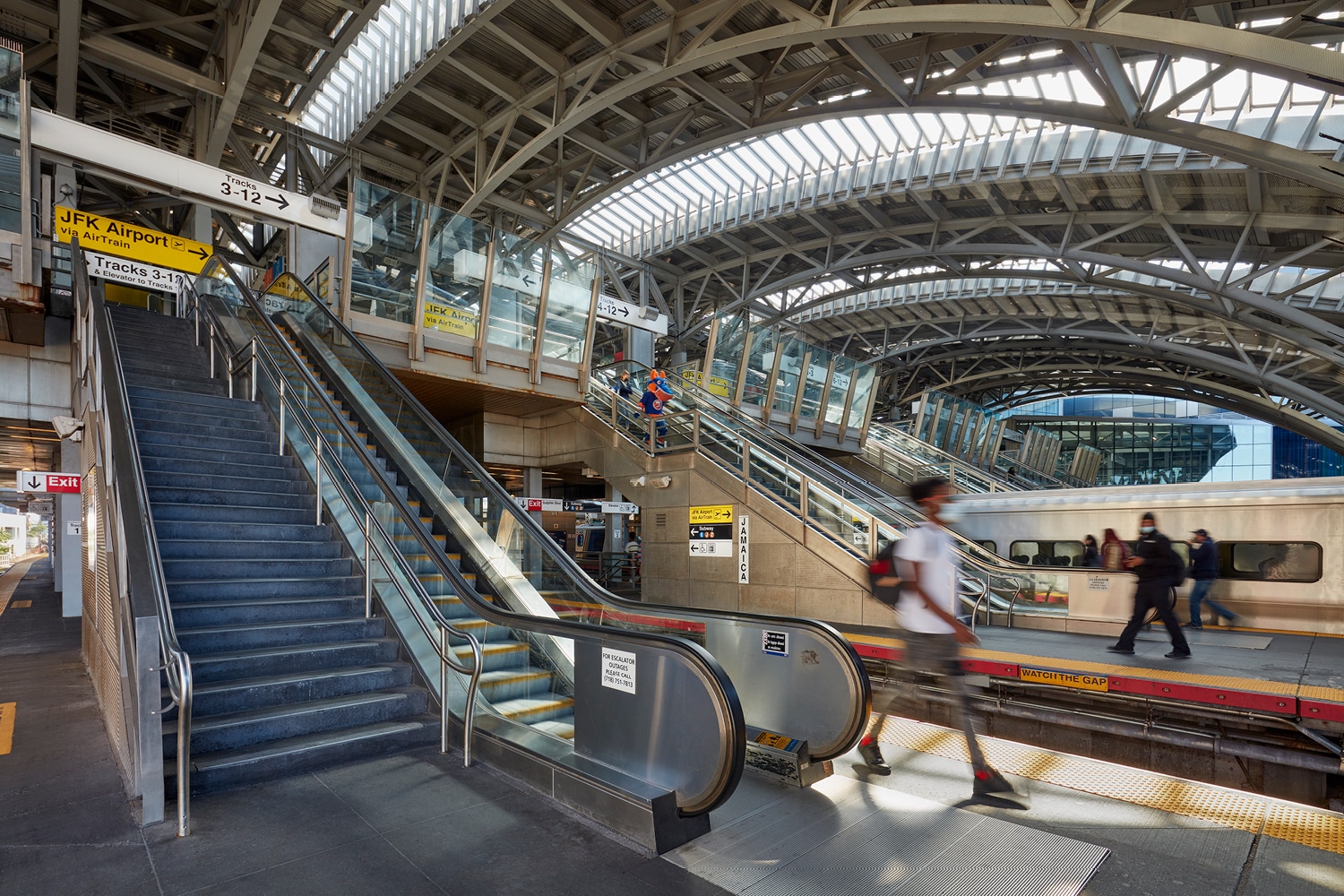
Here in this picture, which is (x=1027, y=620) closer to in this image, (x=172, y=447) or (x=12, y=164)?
(x=172, y=447)

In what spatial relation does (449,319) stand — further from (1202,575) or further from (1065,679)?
(1202,575)

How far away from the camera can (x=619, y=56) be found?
1697 cm

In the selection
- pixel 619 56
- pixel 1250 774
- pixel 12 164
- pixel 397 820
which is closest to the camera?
pixel 397 820

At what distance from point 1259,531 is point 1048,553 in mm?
3316

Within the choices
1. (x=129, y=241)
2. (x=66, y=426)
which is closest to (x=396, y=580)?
(x=66, y=426)

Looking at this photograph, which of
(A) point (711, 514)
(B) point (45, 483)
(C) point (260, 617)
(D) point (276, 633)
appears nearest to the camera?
(D) point (276, 633)

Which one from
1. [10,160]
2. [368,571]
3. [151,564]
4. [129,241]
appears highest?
[10,160]

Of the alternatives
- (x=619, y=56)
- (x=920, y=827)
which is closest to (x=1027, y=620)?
(x=920, y=827)

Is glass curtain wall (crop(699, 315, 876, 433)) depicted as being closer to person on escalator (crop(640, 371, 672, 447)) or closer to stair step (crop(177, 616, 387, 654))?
person on escalator (crop(640, 371, 672, 447))

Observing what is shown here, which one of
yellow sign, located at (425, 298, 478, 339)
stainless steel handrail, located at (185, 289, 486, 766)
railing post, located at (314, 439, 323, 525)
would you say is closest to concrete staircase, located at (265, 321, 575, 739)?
stainless steel handrail, located at (185, 289, 486, 766)

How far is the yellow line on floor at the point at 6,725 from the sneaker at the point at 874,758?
18.1 feet

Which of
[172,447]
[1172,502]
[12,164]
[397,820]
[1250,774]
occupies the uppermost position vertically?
[12,164]

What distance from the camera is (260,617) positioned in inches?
215

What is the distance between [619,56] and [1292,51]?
41.1 feet
